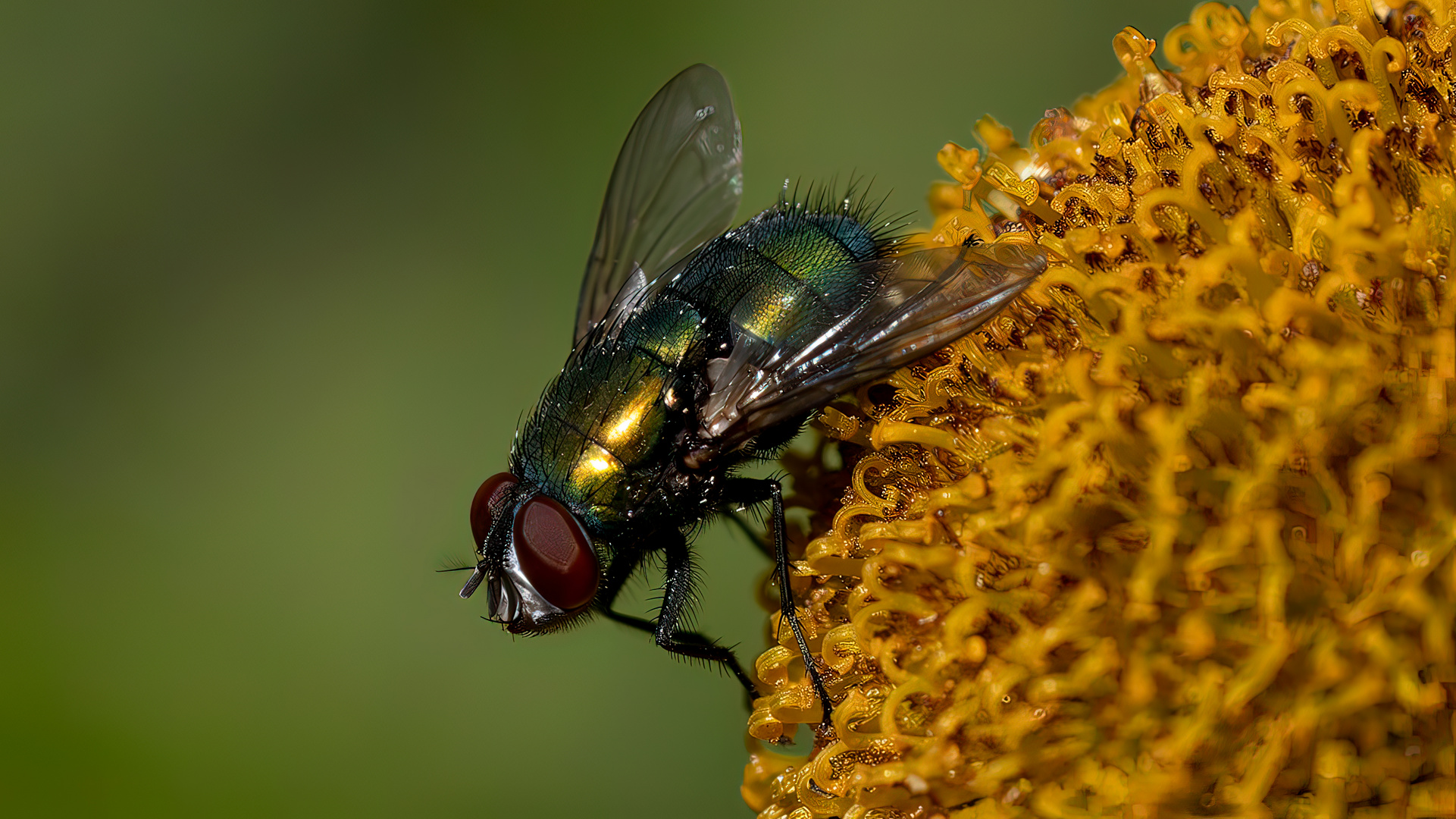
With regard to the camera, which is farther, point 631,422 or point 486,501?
point 486,501

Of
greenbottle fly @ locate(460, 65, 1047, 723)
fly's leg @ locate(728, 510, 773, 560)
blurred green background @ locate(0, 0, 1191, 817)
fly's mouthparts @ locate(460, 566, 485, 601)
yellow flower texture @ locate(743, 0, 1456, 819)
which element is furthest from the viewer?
blurred green background @ locate(0, 0, 1191, 817)

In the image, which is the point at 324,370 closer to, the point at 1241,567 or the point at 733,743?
the point at 733,743

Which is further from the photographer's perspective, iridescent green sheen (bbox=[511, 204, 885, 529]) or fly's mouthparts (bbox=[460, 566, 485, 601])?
fly's mouthparts (bbox=[460, 566, 485, 601])

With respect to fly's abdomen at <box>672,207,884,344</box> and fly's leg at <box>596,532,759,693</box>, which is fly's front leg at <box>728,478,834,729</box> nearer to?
fly's leg at <box>596,532,759,693</box>

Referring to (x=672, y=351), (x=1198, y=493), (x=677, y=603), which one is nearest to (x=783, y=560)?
(x=677, y=603)

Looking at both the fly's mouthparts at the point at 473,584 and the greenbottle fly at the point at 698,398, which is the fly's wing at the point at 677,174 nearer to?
the greenbottle fly at the point at 698,398

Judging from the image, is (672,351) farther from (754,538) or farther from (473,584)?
(754,538)

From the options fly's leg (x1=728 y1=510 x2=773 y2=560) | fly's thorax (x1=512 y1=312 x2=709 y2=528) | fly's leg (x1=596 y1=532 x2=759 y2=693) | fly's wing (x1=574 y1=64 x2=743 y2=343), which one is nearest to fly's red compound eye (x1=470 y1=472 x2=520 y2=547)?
fly's thorax (x1=512 y1=312 x2=709 y2=528)

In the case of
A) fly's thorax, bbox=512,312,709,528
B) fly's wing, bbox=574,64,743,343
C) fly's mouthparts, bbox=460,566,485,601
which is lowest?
fly's mouthparts, bbox=460,566,485,601
